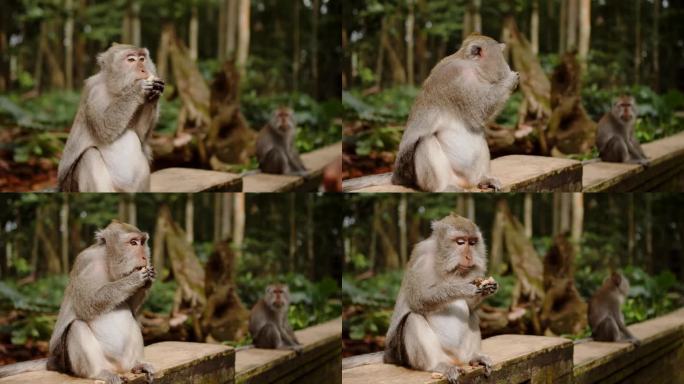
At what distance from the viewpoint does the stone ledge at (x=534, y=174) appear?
916 centimetres

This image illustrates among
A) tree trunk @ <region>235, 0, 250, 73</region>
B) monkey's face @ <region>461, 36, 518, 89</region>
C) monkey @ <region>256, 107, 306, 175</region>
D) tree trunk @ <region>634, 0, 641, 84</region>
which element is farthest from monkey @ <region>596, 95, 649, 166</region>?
tree trunk @ <region>235, 0, 250, 73</region>

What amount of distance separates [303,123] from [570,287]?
2991 mm

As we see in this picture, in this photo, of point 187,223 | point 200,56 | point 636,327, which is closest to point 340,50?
point 200,56

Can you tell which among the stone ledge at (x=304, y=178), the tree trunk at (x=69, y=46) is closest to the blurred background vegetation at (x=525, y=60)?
the stone ledge at (x=304, y=178)

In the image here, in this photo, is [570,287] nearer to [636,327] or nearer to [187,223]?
[636,327]

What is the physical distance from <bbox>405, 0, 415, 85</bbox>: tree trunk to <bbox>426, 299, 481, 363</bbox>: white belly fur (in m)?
2.15

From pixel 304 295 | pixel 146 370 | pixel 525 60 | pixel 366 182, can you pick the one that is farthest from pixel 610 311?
pixel 146 370

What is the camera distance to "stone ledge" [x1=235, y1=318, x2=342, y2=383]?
9852mm

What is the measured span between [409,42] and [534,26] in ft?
3.83

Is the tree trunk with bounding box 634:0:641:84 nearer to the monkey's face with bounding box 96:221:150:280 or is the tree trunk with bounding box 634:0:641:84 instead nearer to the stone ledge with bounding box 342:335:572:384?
the stone ledge with bounding box 342:335:572:384

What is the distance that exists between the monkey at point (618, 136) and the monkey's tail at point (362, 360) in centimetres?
286

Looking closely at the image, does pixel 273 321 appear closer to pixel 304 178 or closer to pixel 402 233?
pixel 304 178

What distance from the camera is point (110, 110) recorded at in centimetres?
829

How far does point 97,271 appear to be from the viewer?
8234 mm
